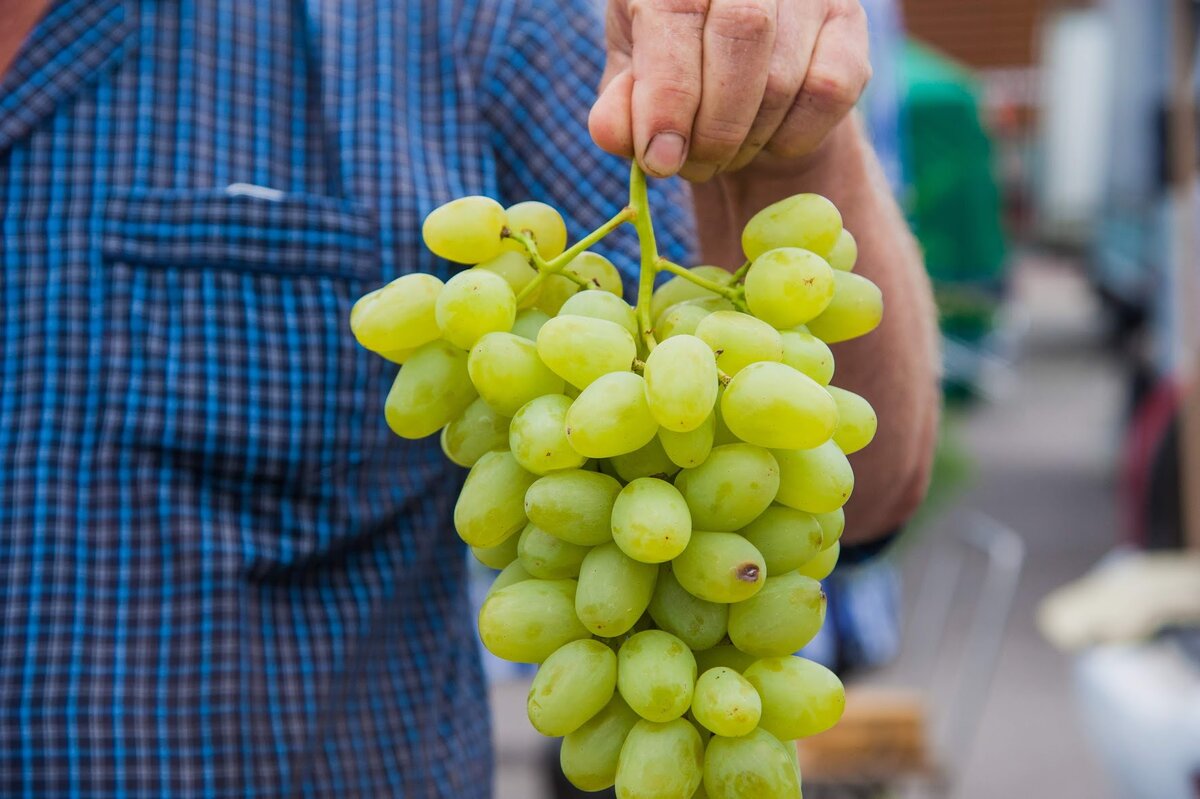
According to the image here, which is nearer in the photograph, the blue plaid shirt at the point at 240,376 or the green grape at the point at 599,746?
the green grape at the point at 599,746

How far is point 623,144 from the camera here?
750mm

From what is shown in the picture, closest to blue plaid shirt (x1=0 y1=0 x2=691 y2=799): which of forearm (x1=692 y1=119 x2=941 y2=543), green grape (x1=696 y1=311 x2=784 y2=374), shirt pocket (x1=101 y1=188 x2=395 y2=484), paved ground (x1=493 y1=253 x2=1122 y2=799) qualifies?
shirt pocket (x1=101 y1=188 x2=395 y2=484)

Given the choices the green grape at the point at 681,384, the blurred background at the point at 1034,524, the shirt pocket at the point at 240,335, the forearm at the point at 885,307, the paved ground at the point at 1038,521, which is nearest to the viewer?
the green grape at the point at 681,384

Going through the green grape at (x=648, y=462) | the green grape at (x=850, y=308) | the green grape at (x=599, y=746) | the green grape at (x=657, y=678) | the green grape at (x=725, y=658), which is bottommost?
the green grape at (x=599, y=746)

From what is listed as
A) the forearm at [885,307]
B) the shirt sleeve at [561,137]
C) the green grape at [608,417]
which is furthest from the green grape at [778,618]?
the shirt sleeve at [561,137]

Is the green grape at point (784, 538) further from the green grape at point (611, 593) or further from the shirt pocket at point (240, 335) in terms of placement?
the shirt pocket at point (240, 335)

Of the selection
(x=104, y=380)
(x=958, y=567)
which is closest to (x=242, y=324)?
(x=104, y=380)

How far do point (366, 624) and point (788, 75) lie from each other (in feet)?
1.82

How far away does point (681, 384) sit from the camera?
0.62m

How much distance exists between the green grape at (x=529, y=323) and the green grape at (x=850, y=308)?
153 mm

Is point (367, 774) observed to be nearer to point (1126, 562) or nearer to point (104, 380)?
point (104, 380)

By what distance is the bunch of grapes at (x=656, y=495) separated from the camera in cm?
65

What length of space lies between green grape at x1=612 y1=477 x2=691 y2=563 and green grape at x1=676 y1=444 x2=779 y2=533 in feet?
0.04

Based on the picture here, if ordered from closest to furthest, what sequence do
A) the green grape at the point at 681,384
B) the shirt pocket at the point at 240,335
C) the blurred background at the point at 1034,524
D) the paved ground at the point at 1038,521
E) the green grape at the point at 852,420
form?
the green grape at the point at 681,384 < the green grape at the point at 852,420 < the shirt pocket at the point at 240,335 < the blurred background at the point at 1034,524 < the paved ground at the point at 1038,521
